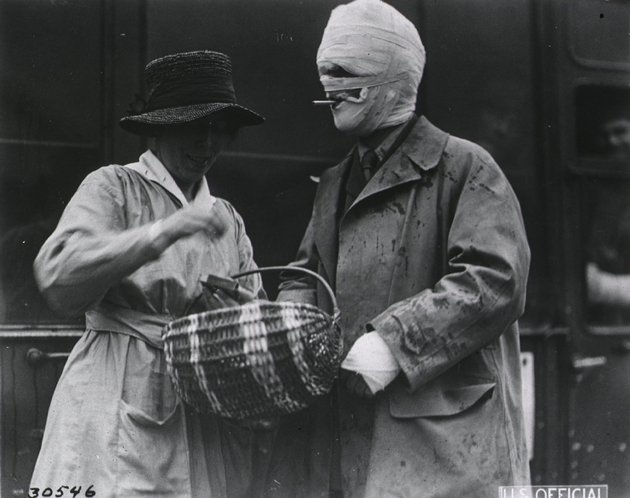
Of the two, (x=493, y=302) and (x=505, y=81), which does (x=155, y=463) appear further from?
(x=505, y=81)

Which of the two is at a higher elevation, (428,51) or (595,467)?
(428,51)

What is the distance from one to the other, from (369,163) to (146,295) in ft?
2.62

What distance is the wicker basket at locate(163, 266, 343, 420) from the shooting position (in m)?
1.84

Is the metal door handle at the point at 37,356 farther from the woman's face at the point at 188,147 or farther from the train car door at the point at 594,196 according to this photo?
the train car door at the point at 594,196

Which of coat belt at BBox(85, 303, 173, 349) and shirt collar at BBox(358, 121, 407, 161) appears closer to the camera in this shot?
coat belt at BBox(85, 303, 173, 349)

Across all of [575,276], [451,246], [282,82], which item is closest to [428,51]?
[282,82]

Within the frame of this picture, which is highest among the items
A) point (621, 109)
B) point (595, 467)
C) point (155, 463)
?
Result: point (621, 109)

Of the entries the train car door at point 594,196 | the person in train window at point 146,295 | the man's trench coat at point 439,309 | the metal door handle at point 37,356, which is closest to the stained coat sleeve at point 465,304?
the man's trench coat at point 439,309

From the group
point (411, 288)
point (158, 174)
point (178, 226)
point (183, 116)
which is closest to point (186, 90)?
point (183, 116)

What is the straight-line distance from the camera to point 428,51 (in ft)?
11.3

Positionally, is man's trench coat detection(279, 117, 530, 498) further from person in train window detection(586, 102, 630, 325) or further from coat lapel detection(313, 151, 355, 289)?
person in train window detection(586, 102, 630, 325)

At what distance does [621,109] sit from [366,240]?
196cm

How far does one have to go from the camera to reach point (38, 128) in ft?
9.12

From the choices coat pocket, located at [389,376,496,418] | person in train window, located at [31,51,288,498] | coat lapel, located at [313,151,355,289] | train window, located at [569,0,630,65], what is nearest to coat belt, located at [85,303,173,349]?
person in train window, located at [31,51,288,498]
